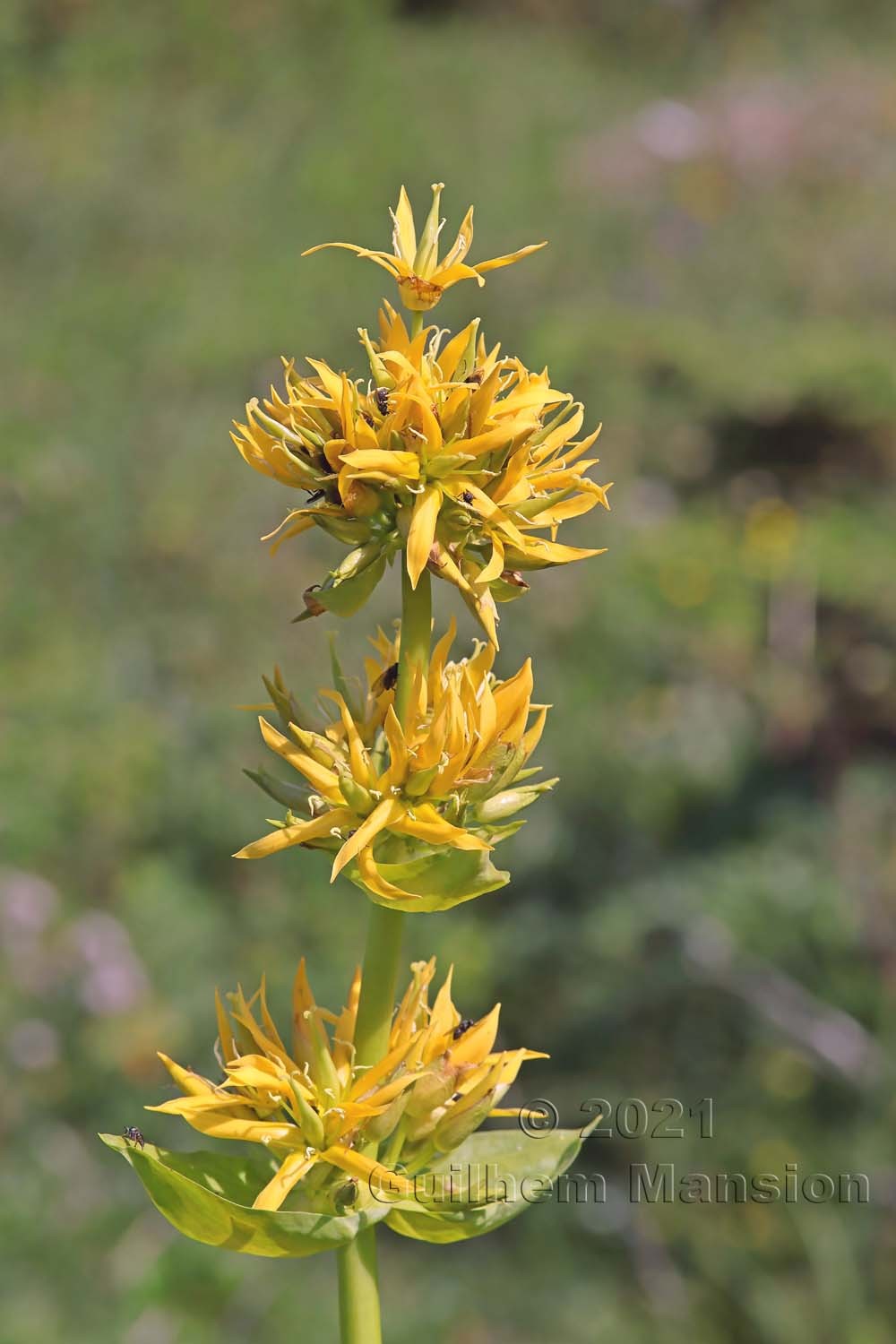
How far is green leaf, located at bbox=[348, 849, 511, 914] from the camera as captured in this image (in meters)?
1.76

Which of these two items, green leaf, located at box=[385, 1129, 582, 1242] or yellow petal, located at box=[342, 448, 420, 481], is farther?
green leaf, located at box=[385, 1129, 582, 1242]

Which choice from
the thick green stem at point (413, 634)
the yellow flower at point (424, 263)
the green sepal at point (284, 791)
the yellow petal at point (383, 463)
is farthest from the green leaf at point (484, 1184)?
the yellow flower at point (424, 263)

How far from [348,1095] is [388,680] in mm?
573

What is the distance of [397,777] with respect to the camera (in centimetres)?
182

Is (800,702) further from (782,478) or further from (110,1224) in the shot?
(110,1224)

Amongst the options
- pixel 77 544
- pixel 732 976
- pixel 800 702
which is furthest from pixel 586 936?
pixel 77 544

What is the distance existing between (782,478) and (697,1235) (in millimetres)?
4899

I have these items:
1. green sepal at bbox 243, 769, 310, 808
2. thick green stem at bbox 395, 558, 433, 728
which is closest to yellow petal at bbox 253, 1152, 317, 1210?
green sepal at bbox 243, 769, 310, 808

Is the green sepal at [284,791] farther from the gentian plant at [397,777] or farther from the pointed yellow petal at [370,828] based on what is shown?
the pointed yellow petal at [370,828]

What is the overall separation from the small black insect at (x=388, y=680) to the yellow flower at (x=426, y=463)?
113 mm

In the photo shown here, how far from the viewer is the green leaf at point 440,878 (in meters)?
1.76

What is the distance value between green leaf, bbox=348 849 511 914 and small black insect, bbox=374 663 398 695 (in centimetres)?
23

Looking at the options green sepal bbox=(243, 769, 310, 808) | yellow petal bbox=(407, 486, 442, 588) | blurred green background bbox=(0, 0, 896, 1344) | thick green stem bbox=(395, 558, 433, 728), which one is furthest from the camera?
blurred green background bbox=(0, 0, 896, 1344)

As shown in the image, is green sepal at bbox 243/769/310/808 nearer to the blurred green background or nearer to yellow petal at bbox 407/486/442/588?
yellow petal at bbox 407/486/442/588
